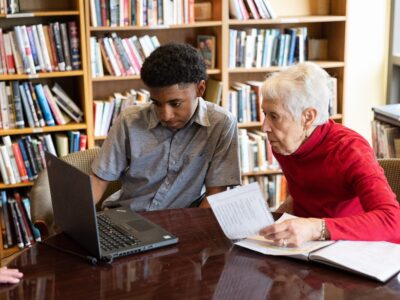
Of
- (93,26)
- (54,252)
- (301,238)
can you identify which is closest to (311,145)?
(301,238)

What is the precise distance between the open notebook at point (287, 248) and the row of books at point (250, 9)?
7.00 ft

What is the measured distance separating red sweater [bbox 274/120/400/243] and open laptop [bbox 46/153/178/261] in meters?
0.49

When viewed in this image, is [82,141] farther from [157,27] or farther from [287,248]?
[287,248]

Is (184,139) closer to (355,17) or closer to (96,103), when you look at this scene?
(96,103)

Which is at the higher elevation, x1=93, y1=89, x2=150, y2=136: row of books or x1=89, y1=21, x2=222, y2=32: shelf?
x1=89, y1=21, x2=222, y2=32: shelf

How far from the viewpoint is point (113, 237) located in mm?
1793

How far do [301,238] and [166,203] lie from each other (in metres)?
0.78

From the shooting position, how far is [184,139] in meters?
2.32

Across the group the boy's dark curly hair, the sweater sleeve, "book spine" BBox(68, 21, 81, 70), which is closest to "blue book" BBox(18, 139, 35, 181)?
"book spine" BBox(68, 21, 81, 70)

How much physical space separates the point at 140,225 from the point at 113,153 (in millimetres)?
504

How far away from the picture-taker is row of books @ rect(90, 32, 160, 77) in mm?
3611

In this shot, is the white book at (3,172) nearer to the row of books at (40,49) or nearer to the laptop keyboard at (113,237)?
the row of books at (40,49)

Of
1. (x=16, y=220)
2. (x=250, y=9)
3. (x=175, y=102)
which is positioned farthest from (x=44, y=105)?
(x=175, y=102)

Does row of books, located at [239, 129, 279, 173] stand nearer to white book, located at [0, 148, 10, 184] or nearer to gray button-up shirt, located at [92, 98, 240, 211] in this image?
white book, located at [0, 148, 10, 184]
